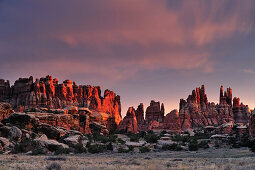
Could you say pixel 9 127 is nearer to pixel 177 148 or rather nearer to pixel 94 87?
pixel 177 148

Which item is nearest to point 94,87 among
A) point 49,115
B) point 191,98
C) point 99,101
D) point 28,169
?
point 99,101

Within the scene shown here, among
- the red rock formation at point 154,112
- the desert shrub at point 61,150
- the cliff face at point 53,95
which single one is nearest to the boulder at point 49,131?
the desert shrub at point 61,150

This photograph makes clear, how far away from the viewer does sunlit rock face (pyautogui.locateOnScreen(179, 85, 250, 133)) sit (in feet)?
360

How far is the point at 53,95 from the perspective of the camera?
112125 millimetres

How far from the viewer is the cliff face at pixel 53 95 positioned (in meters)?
105

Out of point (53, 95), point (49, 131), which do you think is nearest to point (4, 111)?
point (49, 131)

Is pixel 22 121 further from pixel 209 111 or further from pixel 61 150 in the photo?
pixel 209 111

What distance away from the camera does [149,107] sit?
12112cm

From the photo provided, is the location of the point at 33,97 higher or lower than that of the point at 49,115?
higher

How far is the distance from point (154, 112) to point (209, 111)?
93.4ft

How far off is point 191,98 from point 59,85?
70.3 meters

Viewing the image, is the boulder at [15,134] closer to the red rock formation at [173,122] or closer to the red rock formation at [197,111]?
the red rock formation at [173,122]

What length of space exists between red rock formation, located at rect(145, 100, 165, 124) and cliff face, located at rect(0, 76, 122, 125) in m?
16.3

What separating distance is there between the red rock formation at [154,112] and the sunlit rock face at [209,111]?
426 inches
